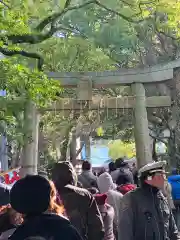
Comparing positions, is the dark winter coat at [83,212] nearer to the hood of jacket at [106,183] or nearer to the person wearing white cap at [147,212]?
the person wearing white cap at [147,212]

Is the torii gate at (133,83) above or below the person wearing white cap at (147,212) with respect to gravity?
above

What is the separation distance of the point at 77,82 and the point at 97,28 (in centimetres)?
281

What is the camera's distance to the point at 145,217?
4.22 m

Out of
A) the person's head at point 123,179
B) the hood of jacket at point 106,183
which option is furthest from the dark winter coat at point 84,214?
the person's head at point 123,179

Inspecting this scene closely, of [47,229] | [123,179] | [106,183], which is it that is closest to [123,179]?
[123,179]

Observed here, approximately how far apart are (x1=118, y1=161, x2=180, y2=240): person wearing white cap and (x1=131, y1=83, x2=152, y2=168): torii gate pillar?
31.8 feet

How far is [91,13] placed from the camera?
1509 cm

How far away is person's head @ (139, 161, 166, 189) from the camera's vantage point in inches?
168

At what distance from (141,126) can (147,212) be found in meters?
10.2

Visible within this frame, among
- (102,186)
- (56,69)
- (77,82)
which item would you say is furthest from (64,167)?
(56,69)

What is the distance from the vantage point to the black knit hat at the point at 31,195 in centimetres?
273

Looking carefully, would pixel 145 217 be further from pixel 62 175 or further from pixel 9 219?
pixel 9 219

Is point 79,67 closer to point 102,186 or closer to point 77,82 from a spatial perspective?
point 77,82

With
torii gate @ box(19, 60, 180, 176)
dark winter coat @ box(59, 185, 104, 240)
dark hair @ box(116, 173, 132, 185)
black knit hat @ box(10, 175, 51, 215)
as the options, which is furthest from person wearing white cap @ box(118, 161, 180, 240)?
torii gate @ box(19, 60, 180, 176)
